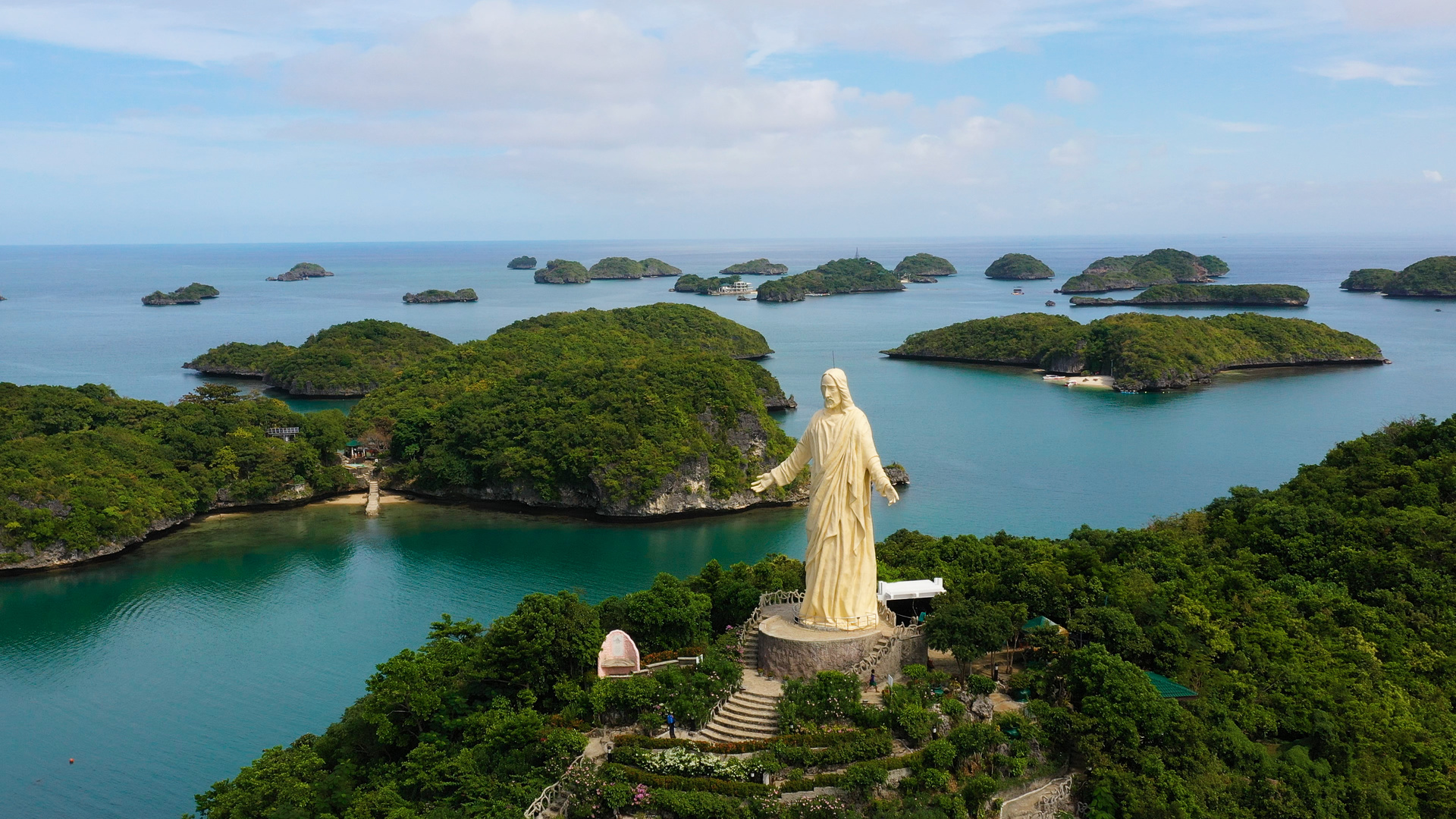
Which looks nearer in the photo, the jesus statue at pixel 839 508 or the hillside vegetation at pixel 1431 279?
the jesus statue at pixel 839 508

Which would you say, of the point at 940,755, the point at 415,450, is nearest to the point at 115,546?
the point at 415,450

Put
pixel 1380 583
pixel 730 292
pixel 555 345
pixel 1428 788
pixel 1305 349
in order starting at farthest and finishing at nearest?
pixel 730 292 → pixel 1305 349 → pixel 555 345 → pixel 1380 583 → pixel 1428 788

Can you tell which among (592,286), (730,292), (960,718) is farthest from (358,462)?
(592,286)

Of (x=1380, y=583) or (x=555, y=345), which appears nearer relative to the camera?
(x=1380, y=583)

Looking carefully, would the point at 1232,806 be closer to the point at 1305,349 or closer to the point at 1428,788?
the point at 1428,788

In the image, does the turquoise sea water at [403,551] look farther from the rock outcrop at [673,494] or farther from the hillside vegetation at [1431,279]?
the hillside vegetation at [1431,279]

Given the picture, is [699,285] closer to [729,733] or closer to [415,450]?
[415,450]

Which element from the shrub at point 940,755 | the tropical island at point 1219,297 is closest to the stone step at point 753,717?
the shrub at point 940,755
